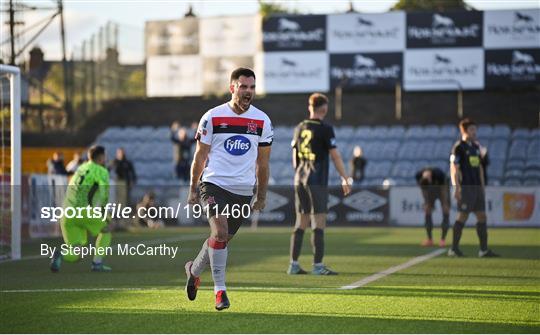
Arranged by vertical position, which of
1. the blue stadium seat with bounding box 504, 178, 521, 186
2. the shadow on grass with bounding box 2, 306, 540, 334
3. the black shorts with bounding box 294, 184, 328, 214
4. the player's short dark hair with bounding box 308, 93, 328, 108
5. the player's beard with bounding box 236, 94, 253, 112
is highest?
the player's short dark hair with bounding box 308, 93, 328, 108

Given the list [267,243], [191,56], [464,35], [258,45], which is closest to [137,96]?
[191,56]

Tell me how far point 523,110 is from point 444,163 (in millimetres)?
5302

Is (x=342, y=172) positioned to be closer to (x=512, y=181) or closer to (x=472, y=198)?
(x=472, y=198)

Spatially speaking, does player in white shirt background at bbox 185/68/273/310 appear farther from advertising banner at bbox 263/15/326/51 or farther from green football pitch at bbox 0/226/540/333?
advertising banner at bbox 263/15/326/51

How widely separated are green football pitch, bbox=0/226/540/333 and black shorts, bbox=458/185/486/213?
0.83 meters

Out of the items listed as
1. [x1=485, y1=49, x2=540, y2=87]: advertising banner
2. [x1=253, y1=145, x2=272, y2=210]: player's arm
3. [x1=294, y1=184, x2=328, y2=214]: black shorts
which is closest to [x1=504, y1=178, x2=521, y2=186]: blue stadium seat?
[x1=485, y1=49, x2=540, y2=87]: advertising banner

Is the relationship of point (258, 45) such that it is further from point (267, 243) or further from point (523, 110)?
point (267, 243)

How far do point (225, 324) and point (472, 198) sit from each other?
938cm

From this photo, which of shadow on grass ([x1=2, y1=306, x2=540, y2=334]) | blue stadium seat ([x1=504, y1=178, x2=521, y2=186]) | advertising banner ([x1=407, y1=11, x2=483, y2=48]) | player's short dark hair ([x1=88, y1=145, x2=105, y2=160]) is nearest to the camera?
shadow on grass ([x1=2, y1=306, x2=540, y2=334])

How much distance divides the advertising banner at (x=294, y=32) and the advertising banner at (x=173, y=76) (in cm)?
351

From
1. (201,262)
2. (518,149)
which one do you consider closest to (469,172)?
(201,262)

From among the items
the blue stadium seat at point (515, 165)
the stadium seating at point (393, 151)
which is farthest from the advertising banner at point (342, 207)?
the blue stadium seat at point (515, 165)

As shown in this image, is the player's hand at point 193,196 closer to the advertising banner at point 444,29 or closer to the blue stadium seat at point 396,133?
the blue stadium seat at point 396,133

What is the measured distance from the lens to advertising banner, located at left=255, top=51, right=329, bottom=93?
41344mm
